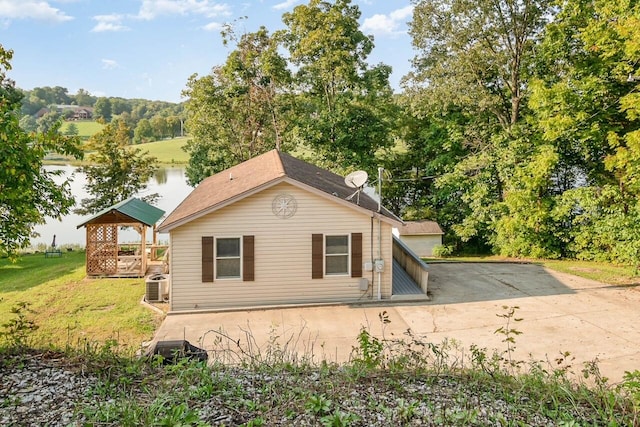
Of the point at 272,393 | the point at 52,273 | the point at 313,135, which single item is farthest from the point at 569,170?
the point at 52,273

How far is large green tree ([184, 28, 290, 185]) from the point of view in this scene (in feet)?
80.6

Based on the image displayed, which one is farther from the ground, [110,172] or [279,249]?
[110,172]

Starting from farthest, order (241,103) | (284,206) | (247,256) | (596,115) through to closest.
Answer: (241,103) → (596,115) → (284,206) → (247,256)

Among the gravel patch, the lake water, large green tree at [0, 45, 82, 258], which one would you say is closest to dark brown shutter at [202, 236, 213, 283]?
large green tree at [0, 45, 82, 258]

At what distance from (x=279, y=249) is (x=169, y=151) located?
40.7m

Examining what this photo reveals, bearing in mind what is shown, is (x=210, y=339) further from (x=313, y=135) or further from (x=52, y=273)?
(x=313, y=135)

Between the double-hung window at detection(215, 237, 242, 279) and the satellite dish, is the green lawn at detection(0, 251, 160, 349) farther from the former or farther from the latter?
the satellite dish

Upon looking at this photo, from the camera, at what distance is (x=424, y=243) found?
813 inches

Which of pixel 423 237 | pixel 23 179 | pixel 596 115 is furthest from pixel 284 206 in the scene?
pixel 596 115

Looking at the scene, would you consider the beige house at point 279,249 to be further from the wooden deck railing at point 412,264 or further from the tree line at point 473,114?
the tree line at point 473,114

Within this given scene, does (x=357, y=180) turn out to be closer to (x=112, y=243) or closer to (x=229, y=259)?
(x=229, y=259)

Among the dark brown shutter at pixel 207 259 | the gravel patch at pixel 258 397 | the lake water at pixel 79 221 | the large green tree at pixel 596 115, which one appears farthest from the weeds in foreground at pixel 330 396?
the lake water at pixel 79 221

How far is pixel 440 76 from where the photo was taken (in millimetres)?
19266

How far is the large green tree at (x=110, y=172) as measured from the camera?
2238 cm
